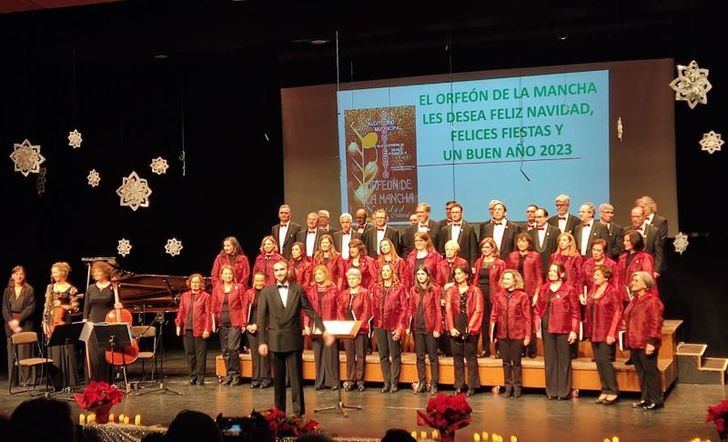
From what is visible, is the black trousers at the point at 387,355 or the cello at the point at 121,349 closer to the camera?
the black trousers at the point at 387,355

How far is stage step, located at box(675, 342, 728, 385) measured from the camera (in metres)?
10.0

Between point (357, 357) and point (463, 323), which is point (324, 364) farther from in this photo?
point (463, 323)

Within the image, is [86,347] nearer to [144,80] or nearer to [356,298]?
[356,298]

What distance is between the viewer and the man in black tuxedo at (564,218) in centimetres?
1052

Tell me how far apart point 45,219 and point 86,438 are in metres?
6.79

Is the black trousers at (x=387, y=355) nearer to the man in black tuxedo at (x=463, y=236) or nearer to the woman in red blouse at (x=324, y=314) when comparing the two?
the woman in red blouse at (x=324, y=314)

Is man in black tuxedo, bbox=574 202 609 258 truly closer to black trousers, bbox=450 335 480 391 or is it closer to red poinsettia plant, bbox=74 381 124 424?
black trousers, bbox=450 335 480 391

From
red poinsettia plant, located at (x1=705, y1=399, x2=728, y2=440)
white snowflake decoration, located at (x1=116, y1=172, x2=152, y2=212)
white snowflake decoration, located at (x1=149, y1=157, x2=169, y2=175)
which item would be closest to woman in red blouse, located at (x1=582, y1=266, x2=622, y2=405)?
red poinsettia plant, located at (x1=705, y1=399, x2=728, y2=440)

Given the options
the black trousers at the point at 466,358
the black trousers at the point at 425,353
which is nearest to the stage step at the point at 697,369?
the black trousers at the point at 466,358

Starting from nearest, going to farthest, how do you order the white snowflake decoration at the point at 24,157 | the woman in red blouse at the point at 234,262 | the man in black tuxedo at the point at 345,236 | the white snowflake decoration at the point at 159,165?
the woman in red blouse at the point at 234,262 → the man in black tuxedo at the point at 345,236 → the white snowflake decoration at the point at 24,157 → the white snowflake decoration at the point at 159,165

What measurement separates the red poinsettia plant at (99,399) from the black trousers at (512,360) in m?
4.07

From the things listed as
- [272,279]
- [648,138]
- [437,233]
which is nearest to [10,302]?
[272,279]

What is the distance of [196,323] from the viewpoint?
10867 mm

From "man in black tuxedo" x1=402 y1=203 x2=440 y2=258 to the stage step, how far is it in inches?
120
